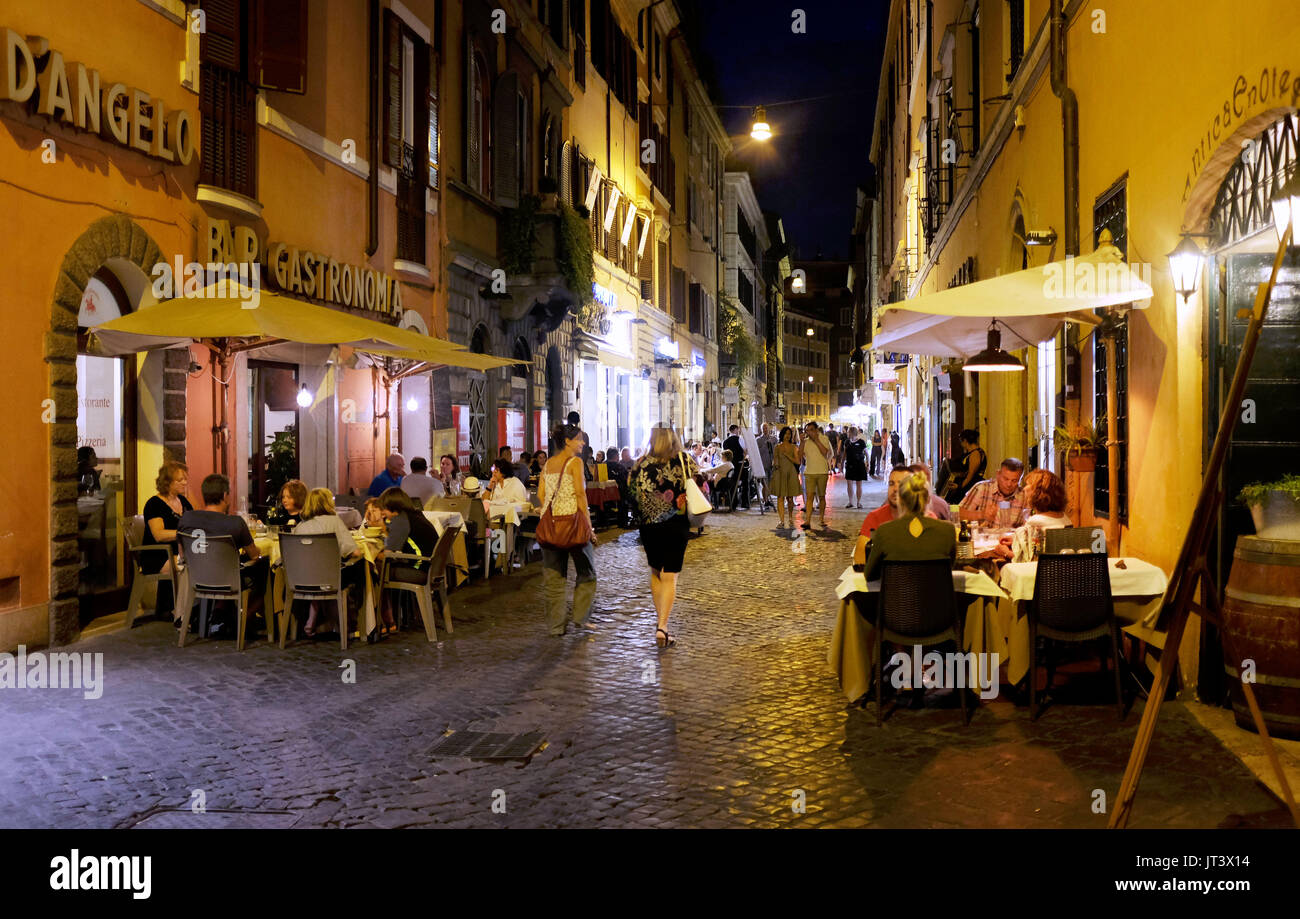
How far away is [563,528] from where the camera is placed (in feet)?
31.1

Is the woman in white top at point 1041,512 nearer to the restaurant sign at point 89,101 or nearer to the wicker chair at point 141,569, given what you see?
the wicker chair at point 141,569

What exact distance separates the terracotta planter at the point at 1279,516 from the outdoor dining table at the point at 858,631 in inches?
61.4

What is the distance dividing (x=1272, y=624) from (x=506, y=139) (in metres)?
15.0

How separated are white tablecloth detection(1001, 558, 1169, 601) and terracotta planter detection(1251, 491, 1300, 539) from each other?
43.9 inches

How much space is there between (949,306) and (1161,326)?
1370mm

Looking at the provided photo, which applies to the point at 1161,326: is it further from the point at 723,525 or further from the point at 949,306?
the point at 723,525

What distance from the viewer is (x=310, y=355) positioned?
1086cm

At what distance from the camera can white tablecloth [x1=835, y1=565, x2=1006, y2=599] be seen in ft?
22.7

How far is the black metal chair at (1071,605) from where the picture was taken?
6703mm

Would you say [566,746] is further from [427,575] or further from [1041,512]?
[1041,512]

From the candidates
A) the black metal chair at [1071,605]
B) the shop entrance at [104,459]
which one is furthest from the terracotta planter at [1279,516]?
the shop entrance at [104,459]

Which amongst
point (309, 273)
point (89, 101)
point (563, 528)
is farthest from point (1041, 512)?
point (309, 273)

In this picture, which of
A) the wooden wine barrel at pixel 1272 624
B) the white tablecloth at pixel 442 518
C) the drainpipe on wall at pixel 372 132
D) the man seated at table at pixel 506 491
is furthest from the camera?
the drainpipe on wall at pixel 372 132

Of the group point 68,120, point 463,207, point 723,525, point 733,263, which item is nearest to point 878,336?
point 68,120
